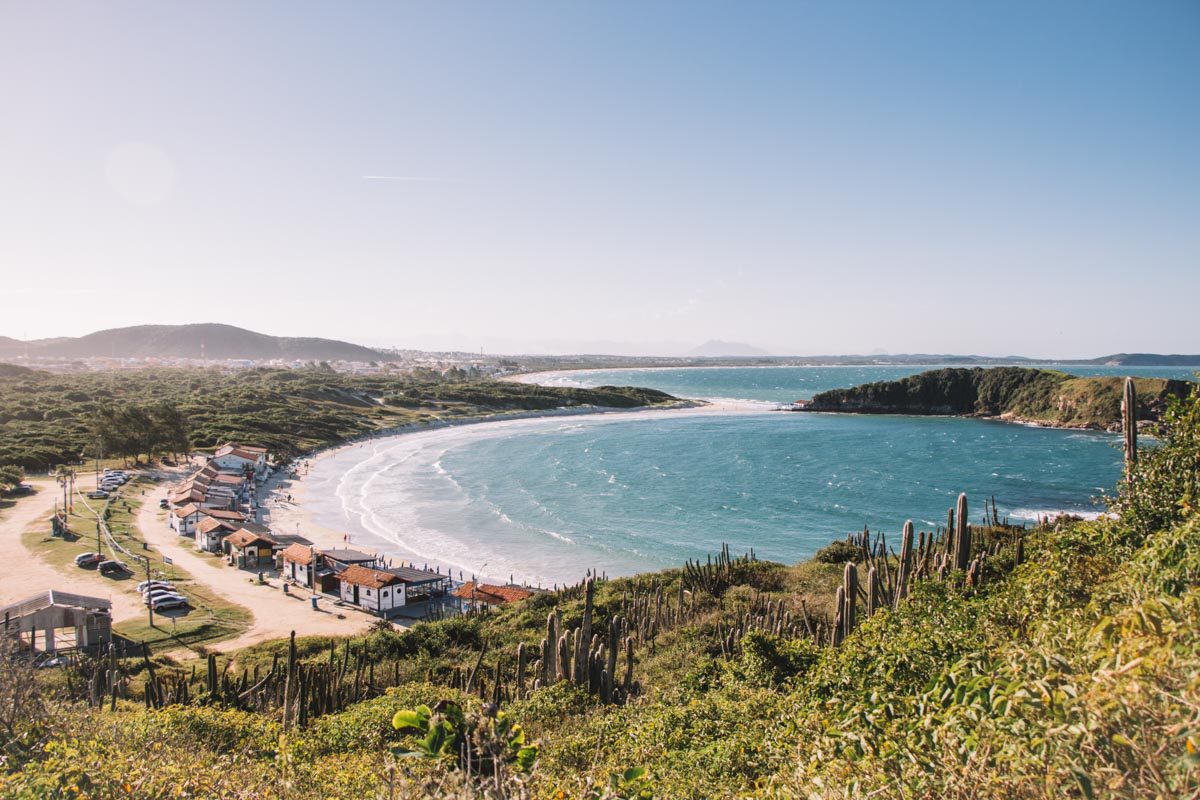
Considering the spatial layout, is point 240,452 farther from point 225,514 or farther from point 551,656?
point 551,656

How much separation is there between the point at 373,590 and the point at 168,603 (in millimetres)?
10517

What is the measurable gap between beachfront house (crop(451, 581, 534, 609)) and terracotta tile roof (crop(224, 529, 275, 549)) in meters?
17.4

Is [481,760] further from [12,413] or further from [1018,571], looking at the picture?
[12,413]

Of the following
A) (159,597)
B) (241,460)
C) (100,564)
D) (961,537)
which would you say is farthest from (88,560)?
(961,537)

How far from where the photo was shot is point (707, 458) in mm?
88438

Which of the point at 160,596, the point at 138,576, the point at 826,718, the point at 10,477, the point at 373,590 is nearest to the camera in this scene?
the point at 826,718

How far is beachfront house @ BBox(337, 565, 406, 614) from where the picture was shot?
3984 centimetres

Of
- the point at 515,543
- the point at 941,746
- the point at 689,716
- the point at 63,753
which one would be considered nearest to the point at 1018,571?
the point at 689,716

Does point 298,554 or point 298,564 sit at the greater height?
point 298,554

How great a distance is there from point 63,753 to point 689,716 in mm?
11553

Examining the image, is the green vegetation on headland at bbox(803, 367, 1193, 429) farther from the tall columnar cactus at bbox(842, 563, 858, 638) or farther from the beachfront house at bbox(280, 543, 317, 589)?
the beachfront house at bbox(280, 543, 317, 589)

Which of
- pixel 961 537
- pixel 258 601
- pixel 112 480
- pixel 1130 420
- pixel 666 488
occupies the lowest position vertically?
pixel 258 601

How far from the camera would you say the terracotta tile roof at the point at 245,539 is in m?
48.3

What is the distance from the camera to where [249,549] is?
4809 centimetres
